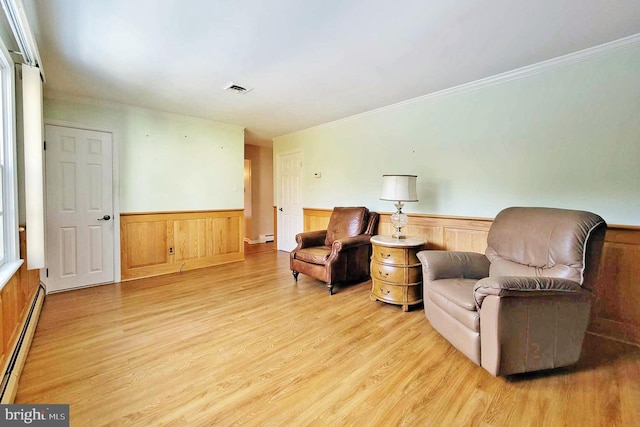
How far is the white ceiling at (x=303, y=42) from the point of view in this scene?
178 cm

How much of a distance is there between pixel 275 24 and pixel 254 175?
15.9 ft

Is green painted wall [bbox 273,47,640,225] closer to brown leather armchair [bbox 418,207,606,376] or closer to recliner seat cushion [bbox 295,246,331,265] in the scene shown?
brown leather armchair [bbox 418,207,606,376]

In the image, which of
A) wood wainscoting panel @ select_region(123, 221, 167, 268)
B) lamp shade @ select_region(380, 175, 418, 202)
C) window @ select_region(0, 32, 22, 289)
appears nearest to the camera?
window @ select_region(0, 32, 22, 289)

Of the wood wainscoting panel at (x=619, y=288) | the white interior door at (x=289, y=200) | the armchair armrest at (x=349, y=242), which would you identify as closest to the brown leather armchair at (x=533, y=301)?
the wood wainscoting panel at (x=619, y=288)

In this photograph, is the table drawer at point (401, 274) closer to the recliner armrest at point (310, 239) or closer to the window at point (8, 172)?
the recliner armrest at point (310, 239)

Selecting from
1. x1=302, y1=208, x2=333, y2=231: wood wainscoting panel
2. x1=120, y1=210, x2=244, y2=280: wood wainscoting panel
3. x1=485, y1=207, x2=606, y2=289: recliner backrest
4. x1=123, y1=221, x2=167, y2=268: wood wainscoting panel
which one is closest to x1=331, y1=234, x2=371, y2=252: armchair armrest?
x1=302, y1=208, x2=333, y2=231: wood wainscoting panel

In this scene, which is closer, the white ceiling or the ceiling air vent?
the white ceiling

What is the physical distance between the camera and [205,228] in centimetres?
444

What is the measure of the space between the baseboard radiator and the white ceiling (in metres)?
2.16

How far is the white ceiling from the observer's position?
1779mm

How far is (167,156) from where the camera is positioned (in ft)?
13.2

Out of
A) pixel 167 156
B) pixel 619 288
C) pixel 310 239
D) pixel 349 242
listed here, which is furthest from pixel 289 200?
pixel 619 288

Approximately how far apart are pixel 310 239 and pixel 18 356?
2.69m

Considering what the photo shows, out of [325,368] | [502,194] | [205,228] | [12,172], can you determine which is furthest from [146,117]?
[502,194]
